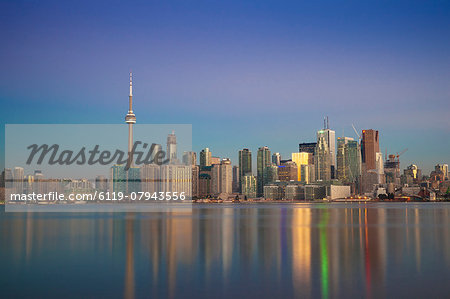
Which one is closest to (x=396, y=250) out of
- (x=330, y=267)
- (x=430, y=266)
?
(x=430, y=266)

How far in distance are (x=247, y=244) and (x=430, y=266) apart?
51.0 ft

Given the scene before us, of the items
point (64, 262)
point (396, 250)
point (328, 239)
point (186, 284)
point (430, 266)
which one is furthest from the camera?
point (328, 239)

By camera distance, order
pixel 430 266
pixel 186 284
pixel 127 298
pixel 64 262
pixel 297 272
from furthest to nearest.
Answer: pixel 64 262, pixel 430 266, pixel 297 272, pixel 186 284, pixel 127 298

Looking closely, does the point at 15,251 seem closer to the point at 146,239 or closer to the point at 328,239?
the point at 146,239

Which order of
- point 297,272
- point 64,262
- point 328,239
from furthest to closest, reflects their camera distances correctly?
point 328,239, point 64,262, point 297,272

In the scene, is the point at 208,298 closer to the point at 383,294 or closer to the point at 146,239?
the point at 383,294

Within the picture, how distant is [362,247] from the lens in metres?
36.2

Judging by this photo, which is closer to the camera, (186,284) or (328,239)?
(186,284)

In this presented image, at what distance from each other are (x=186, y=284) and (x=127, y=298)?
358 centimetres

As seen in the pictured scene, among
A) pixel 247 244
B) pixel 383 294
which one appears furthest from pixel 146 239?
pixel 383 294

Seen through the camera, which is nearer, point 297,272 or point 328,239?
point 297,272

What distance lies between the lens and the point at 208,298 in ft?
62.9

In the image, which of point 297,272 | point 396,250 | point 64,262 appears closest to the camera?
point 297,272

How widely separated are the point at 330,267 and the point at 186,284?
8.88 meters
